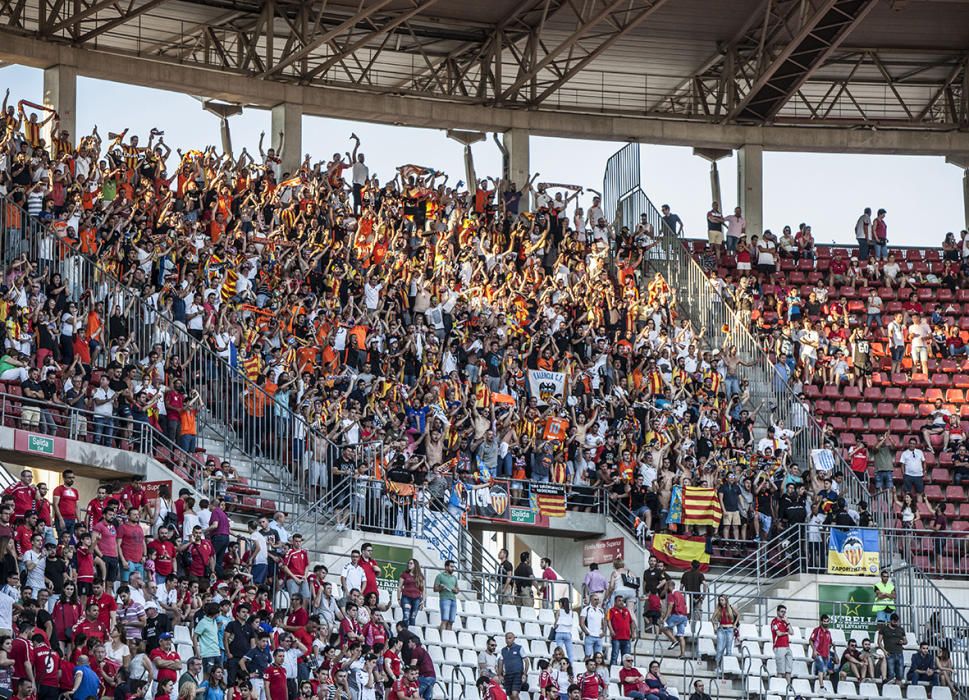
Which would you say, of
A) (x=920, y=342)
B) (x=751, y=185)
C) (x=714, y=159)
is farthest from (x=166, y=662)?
(x=714, y=159)

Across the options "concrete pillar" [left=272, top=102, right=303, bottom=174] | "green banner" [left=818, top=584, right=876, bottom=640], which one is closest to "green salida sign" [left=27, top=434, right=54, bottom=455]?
"green banner" [left=818, top=584, right=876, bottom=640]

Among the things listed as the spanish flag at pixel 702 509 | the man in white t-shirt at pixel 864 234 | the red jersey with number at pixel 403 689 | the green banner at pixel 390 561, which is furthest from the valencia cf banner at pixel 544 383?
the man in white t-shirt at pixel 864 234

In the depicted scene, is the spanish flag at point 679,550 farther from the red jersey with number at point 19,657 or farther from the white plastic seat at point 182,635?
the red jersey with number at point 19,657

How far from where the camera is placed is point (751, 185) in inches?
1703

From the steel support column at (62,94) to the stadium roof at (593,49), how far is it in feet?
1.98

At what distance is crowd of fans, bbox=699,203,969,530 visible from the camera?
35.0 metres

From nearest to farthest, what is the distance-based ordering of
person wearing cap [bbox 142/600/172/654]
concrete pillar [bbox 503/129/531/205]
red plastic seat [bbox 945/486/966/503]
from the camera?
1. person wearing cap [bbox 142/600/172/654]
2. red plastic seat [bbox 945/486/966/503]
3. concrete pillar [bbox 503/129/531/205]

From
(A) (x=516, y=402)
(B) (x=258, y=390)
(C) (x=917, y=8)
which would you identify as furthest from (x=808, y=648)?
(C) (x=917, y=8)

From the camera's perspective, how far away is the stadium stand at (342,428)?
22.8 meters

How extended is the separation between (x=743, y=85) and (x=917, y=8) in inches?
197

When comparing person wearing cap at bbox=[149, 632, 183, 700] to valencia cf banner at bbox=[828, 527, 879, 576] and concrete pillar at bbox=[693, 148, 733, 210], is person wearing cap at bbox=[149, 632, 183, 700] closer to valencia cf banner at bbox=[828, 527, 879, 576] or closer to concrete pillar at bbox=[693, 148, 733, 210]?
valencia cf banner at bbox=[828, 527, 879, 576]

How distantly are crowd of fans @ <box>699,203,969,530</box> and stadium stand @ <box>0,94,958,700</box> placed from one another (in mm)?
1545

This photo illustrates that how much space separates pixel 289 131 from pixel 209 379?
11.8 metres

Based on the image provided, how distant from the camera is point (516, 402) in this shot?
33094 millimetres
